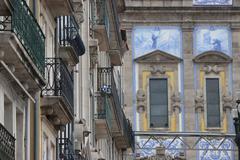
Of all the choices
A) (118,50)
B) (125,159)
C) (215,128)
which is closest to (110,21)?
(118,50)

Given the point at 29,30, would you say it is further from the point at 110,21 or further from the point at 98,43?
the point at 110,21

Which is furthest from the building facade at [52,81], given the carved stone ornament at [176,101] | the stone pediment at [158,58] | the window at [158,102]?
the stone pediment at [158,58]

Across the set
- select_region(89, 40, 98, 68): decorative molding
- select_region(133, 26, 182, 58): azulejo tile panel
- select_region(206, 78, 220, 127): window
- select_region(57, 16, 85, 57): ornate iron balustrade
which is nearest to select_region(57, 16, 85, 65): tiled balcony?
select_region(57, 16, 85, 57): ornate iron balustrade

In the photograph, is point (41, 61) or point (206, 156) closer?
point (41, 61)

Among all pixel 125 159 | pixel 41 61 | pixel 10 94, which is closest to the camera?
pixel 10 94

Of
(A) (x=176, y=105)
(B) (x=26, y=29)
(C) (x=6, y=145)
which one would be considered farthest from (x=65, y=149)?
(A) (x=176, y=105)

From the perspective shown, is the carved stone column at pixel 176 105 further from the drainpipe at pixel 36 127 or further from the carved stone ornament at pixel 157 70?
the drainpipe at pixel 36 127

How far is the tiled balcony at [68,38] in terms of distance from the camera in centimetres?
2834

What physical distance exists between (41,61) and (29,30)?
1.25 m

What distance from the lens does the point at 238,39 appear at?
6025 centimetres

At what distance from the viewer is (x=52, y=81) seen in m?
26.3

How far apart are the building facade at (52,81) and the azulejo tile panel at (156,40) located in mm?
18084

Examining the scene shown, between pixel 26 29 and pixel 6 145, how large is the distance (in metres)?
2.21

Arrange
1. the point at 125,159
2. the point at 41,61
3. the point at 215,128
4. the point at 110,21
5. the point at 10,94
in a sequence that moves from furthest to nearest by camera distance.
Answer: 1. the point at 215,128
2. the point at 125,159
3. the point at 110,21
4. the point at 41,61
5. the point at 10,94
